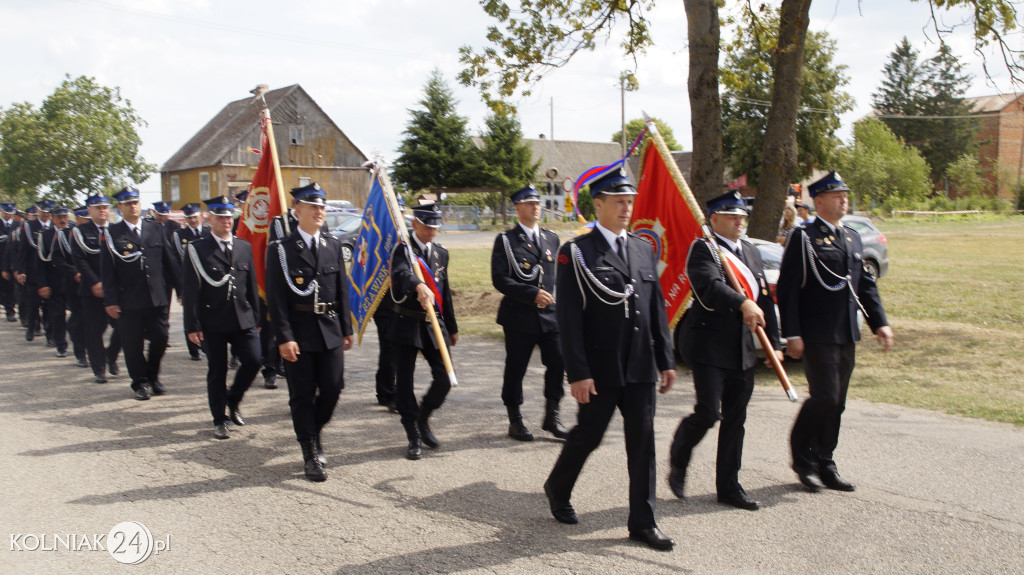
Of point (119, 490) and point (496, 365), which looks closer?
point (119, 490)

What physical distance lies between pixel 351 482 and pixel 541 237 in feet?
8.19

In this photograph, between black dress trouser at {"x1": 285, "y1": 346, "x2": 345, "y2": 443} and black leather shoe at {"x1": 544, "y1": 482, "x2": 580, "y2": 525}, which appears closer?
black leather shoe at {"x1": 544, "y1": 482, "x2": 580, "y2": 525}

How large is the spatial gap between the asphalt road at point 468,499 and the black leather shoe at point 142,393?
496 mm

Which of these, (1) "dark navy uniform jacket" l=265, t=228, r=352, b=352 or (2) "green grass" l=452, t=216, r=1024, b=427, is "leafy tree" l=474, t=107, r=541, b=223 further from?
(1) "dark navy uniform jacket" l=265, t=228, r=352, b=352

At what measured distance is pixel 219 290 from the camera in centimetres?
700

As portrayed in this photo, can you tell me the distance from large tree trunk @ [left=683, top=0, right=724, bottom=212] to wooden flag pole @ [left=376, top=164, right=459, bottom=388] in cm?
508

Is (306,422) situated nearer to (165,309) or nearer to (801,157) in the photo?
(165,309)

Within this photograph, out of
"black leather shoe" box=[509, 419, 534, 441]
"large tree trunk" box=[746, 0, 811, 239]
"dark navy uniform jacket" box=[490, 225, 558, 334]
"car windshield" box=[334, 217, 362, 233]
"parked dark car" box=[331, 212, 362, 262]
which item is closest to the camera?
"dark navy uniform jacket" box=[490, 225, 558, 334]

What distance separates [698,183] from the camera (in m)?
10.9

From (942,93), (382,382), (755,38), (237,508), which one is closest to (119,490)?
(237,508)

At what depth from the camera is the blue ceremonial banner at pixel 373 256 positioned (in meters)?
7.04

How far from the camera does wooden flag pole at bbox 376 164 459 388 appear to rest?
19.7 feet

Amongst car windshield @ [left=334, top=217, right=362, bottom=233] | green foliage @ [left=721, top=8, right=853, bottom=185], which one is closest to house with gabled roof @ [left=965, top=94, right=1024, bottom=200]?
green foliage @ [left=721, top=8, right=853, bottom=185]

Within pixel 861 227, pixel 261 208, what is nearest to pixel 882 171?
pixel 861 227
